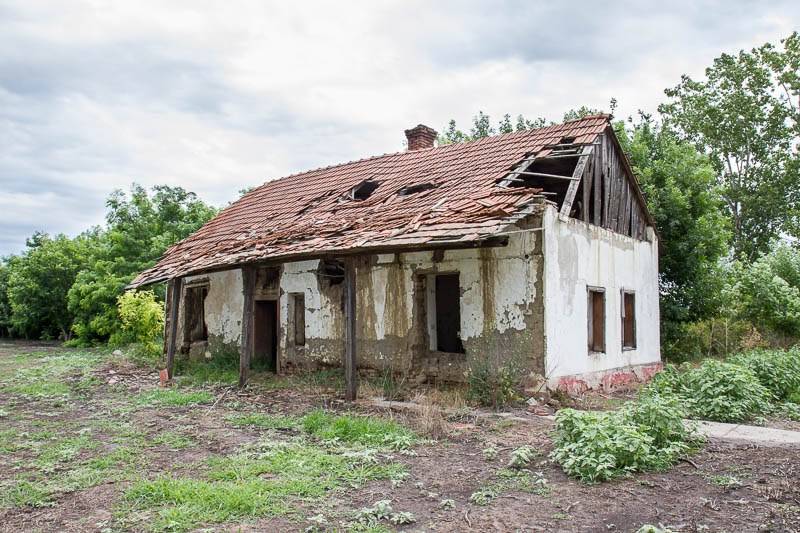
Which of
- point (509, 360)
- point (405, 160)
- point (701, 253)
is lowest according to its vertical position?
point (509, 360)

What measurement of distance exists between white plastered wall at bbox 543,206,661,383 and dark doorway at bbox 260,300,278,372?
22.2 feet

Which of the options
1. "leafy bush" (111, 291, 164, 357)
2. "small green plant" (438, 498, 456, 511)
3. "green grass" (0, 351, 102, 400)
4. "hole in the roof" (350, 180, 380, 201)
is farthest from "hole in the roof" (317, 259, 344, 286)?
"leafy bush" (111, 291, 164, 357)

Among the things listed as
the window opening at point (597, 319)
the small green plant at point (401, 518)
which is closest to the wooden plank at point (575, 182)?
the window opening at point (597, 319)

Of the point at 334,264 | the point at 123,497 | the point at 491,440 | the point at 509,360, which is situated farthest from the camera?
the point at 334,264

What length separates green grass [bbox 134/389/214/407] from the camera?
10555mm

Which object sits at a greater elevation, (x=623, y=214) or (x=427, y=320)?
(x=623, y=214)

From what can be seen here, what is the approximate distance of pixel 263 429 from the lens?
836cm

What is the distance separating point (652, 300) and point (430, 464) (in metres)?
9.90

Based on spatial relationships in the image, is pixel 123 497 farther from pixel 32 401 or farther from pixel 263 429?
pixel 32 401

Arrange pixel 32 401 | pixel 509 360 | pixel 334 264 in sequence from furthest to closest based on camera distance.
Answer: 1. pixel 334 264
2. pixel 32 401
3. pixel 509 360

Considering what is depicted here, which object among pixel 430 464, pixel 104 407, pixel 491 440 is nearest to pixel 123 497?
pixel 430 464

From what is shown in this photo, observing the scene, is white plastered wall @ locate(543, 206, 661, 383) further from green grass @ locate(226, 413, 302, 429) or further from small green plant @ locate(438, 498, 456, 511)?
small green plant @ locate(438, 498, 456, 511)

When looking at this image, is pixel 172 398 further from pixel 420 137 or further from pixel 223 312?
pixel 420 137

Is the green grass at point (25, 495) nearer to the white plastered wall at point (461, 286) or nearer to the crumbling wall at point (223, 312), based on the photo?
the white plastered wall at point (461, 286)
